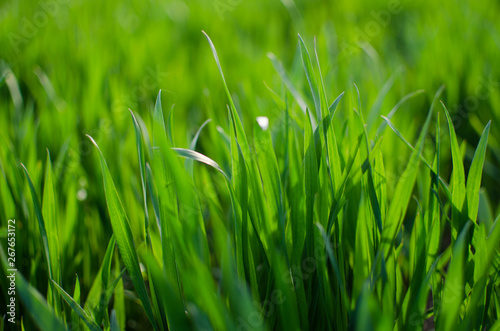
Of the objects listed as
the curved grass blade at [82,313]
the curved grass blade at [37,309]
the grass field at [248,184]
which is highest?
the grass field at [248,184]

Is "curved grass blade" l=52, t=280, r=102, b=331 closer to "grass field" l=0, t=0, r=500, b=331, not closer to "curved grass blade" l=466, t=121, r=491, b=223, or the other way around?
"grass field" l=0, t=0, r=500, b=331

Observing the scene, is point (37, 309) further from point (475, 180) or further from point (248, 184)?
point (475, 180)

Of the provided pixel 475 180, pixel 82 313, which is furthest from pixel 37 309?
pixel 475 180

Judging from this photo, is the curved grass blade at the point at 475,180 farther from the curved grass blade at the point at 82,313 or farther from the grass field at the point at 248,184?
the curved grass blade at the point at 82,313

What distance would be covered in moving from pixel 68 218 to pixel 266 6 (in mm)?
1681

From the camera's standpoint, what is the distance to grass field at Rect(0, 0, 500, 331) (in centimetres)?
40

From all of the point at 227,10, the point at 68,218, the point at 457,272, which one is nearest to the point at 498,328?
the point at 457,272

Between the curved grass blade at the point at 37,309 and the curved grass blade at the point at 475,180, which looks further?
the curved grass blade at the point at 475,180

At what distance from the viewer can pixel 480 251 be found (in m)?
0.41

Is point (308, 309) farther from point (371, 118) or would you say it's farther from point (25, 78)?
point (25, 78)

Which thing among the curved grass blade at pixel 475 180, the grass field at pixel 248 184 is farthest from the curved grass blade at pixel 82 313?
the curved grass blade at pixel 475 180

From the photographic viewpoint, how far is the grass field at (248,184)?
40 centimetres

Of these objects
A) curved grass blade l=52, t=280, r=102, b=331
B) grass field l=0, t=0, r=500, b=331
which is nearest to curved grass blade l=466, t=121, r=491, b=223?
grass field l=0, t=0, r=500, b=331

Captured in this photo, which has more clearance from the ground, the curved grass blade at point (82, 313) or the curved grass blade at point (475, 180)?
the curved grass blade at point (475, 180)
